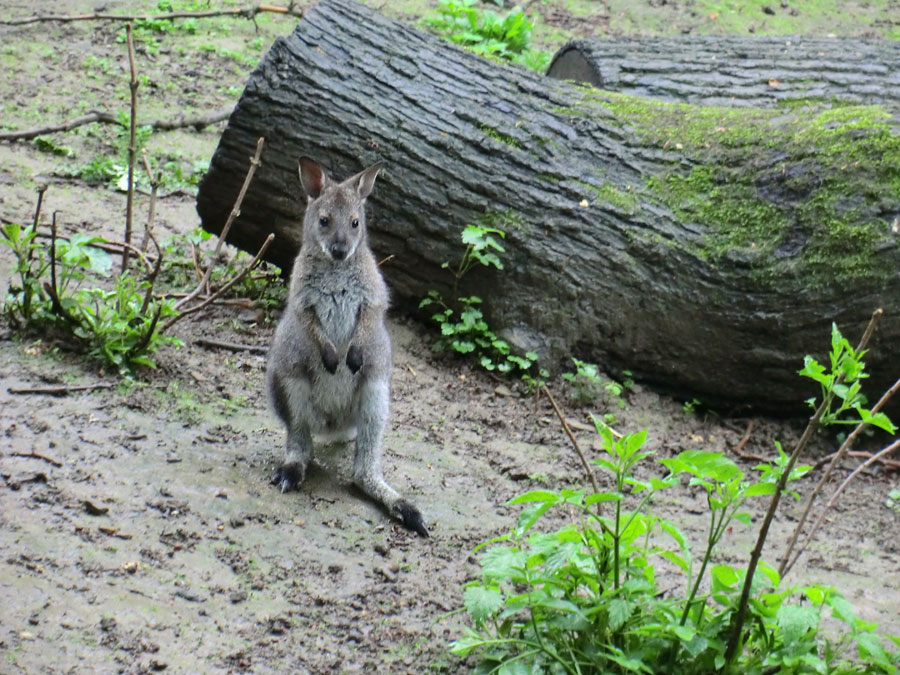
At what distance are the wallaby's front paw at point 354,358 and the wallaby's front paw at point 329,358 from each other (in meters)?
0.08

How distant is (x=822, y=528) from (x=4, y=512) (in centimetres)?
412

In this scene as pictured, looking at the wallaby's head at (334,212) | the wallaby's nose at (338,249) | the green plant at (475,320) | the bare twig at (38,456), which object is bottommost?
the bare twig at (38,456)

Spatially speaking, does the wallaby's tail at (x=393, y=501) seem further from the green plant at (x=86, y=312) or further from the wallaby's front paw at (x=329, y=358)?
the green plant at (x=86, y=312)

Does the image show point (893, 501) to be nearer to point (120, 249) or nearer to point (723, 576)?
point (723, 576)

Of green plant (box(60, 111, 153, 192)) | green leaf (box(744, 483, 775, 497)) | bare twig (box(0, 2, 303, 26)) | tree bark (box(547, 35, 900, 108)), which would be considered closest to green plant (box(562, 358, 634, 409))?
tree bark (box(547, 35, 900, 108))

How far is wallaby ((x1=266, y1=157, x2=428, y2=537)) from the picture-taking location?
193 inches

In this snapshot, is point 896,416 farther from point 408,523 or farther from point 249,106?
point 249,106

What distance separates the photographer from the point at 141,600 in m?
3.58

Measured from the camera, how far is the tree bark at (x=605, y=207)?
599 centimetres

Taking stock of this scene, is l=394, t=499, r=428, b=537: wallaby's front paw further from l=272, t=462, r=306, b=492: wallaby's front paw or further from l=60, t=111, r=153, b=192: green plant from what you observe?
l=60, t=111, r=153, b=192: green plant

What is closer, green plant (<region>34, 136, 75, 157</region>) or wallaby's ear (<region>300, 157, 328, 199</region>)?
wallaby's ear (<region>300, 157, 328, 199</region>)

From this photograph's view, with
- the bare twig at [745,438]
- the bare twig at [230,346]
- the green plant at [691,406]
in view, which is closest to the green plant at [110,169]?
the bare twig at [230,346]

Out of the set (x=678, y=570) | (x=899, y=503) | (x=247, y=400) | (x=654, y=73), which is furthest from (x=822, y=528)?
(x=654, y=73)

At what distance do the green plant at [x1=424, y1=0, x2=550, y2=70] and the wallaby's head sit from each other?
546 cm
